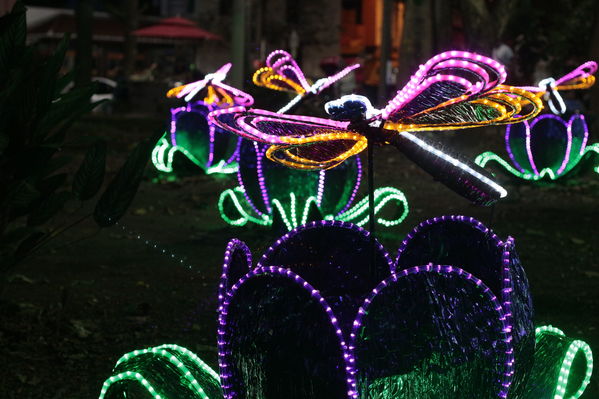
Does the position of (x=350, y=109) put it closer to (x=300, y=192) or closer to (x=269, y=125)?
(x=269, y=125)

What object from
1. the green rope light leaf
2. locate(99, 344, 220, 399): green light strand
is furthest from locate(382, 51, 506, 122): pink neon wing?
locate(99, 344, 220, 399): green light strand

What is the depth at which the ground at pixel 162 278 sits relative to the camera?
16.4 ft

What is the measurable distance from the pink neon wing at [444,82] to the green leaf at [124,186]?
135 centimetres

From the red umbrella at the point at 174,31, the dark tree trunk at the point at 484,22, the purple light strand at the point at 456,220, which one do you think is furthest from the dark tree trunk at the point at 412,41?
the purple light strand at the point at 456,220

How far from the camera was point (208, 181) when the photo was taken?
44.2 ft

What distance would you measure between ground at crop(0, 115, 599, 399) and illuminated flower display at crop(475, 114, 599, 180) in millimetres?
496

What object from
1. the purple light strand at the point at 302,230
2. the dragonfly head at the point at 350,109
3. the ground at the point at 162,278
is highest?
the dragonfly head at the point at 350,109

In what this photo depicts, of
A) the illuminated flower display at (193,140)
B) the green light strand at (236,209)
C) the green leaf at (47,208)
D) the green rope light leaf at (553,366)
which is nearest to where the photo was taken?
the green rope light leaf at (553,366)

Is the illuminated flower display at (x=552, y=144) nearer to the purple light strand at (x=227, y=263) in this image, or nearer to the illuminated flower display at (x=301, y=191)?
the illuminated flower display at (x=301, y=191)

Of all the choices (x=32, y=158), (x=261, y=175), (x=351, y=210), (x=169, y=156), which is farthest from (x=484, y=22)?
(x=32, y=158)

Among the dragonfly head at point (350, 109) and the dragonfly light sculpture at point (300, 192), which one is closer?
the dragonfly head at point (350, 109)

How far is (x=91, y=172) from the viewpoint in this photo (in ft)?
13.5

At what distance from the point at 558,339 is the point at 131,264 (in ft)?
16.7

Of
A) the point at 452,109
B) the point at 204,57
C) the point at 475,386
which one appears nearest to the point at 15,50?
the point at 452,109
